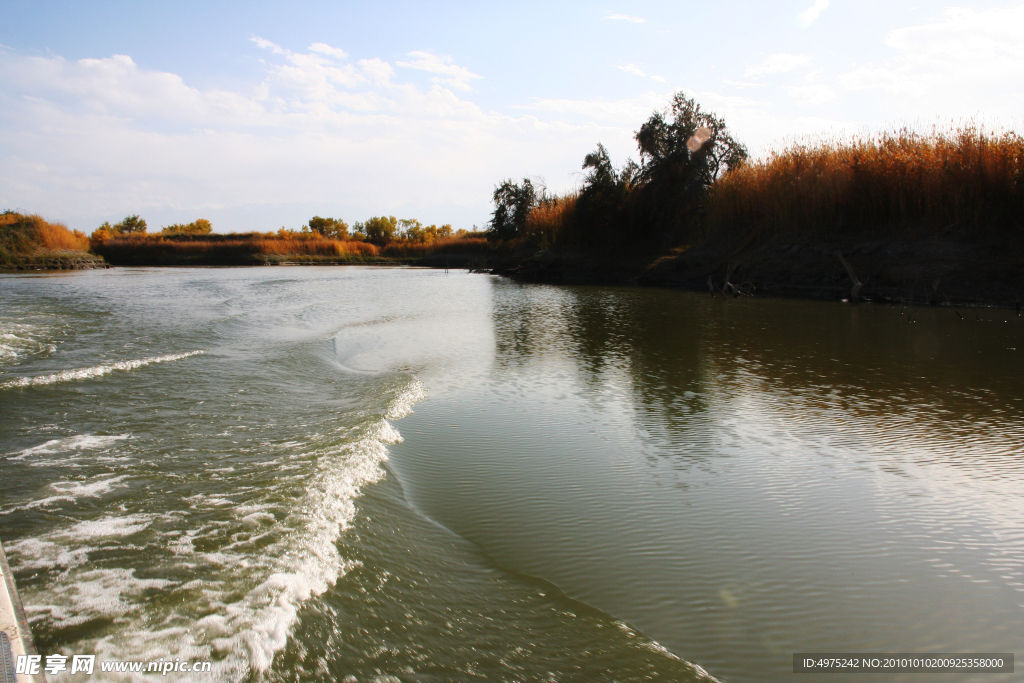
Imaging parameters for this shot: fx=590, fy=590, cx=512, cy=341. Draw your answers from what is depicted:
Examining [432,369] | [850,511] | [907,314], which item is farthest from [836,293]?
[850,511]

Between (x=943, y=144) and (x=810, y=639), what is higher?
(x=943, y=144)

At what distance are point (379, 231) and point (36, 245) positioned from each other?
128ft

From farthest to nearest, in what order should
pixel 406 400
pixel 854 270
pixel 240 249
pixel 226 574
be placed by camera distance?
pixel 240 249 < pixel 854 270 < pixel 406 400 < pixel 226 574

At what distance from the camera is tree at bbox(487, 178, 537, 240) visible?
3816 centimetres

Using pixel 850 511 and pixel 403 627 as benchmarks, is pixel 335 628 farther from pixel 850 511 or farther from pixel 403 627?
pixel 850 511

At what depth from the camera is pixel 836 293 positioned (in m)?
14.7

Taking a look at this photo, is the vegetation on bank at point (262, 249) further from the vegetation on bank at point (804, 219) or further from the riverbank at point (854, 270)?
the riverbank at point (854, 270)

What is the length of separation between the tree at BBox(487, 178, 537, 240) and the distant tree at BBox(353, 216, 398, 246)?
3181cm

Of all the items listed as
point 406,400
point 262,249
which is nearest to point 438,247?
point 262,249

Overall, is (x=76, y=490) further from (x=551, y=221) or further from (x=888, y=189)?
(x=551, y=221)

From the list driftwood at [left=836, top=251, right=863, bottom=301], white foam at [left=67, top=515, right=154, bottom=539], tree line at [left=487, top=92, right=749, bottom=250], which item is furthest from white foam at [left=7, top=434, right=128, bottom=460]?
tree line at [left=487, top=92, right=749, bottom=250]

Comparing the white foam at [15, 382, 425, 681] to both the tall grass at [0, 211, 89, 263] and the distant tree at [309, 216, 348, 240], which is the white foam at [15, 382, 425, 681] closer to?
the tall grass at [0, 211, 89, 263]

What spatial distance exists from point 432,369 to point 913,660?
549cm

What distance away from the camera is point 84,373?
20.2ft
